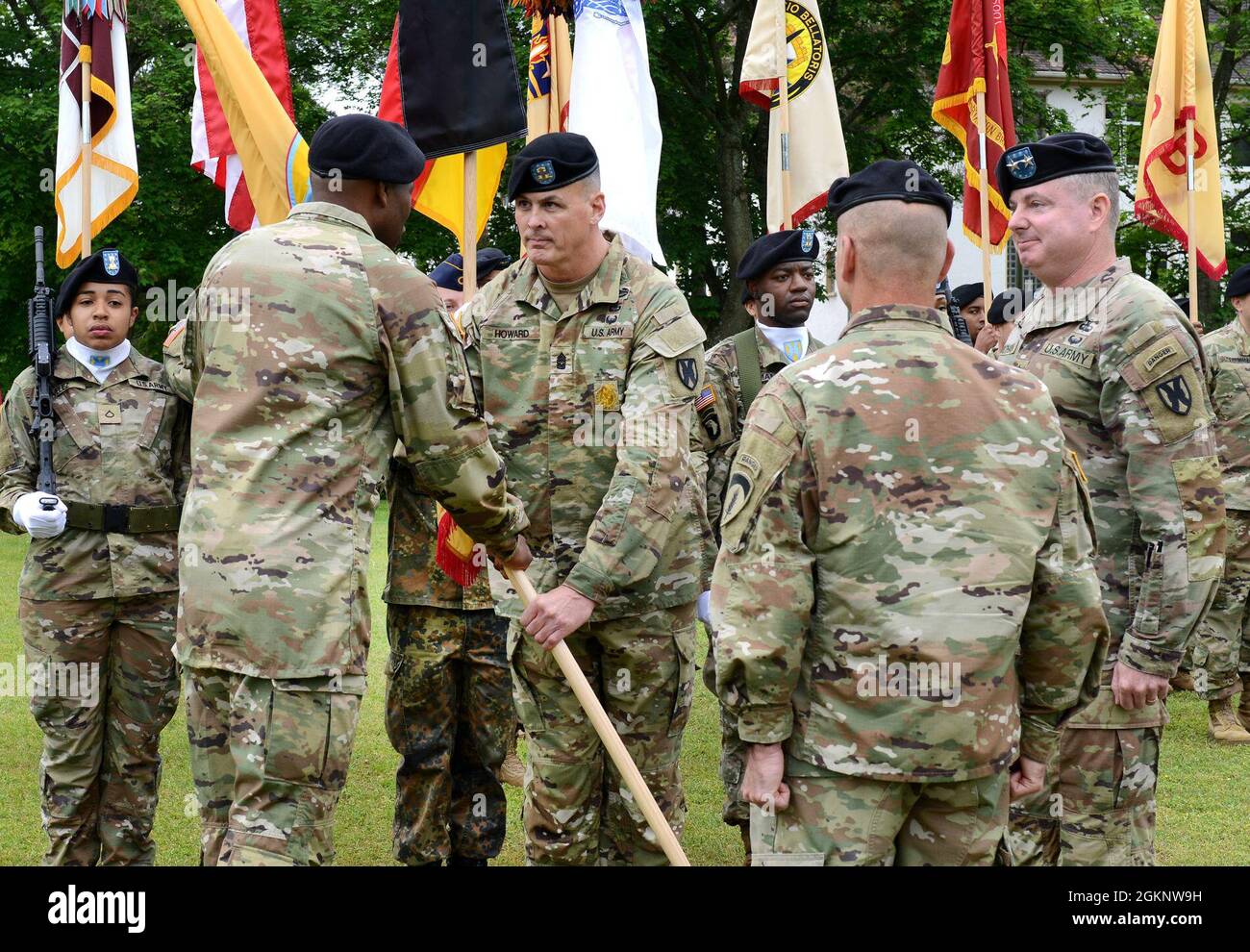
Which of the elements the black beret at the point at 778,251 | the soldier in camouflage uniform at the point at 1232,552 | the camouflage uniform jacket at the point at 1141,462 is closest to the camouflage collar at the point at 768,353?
the black beret at the point at 778,251

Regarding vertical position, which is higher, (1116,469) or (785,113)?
(785,113)

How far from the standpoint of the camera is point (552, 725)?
4582mm

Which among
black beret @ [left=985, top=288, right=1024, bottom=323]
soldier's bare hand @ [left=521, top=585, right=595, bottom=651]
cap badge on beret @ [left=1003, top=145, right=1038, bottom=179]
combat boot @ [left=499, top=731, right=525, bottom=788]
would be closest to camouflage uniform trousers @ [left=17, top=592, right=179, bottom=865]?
soldier's bare hand @ [left=521, top=585, right=595, bottom=651]

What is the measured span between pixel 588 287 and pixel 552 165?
1.52ft

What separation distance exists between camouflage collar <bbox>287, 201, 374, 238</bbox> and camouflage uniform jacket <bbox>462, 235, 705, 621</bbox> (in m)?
0.95

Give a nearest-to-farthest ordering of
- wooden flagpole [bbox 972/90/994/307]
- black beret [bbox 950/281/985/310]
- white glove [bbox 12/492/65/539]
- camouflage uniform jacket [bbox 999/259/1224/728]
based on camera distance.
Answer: camouflage uniform jacket [bbox 999/259/1224/728] → white glove [bbox 12/492/65/539] → wooden flagpole [bbox 972/90/994/307] → black beret [bbox 950/281/985/310]

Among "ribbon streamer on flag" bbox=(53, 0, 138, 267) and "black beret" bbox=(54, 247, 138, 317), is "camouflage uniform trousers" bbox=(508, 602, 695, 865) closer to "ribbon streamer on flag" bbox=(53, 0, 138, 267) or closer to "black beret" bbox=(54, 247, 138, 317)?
"black beret" bbox=(54, 247, 138, 317)

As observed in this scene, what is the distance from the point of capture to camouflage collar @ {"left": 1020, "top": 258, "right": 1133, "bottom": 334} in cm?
433

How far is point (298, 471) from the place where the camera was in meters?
3.66

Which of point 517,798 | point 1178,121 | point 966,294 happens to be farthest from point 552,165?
point 1178,121

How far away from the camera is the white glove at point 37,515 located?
5.26 m

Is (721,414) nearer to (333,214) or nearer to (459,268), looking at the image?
(459,268)

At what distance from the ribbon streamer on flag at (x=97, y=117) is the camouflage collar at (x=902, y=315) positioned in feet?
19.8
